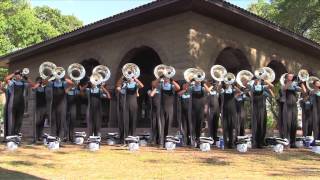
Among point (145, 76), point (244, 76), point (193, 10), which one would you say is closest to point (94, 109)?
point (244, 76)

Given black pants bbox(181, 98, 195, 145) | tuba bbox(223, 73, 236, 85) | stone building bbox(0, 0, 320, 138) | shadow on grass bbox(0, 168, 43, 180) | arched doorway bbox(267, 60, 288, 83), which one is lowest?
shadow on grass bbox(0, 168, 43, 180)

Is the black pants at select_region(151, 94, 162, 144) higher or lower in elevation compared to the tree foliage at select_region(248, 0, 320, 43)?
lower

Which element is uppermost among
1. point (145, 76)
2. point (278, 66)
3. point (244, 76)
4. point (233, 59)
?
point (233, 59)

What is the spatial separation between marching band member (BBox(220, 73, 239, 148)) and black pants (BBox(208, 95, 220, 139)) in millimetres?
277

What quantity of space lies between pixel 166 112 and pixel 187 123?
63cm

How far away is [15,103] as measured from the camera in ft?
44.4

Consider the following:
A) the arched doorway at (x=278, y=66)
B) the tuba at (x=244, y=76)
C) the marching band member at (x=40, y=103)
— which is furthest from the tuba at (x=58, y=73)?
the arched doorway at (x=278, y=66)

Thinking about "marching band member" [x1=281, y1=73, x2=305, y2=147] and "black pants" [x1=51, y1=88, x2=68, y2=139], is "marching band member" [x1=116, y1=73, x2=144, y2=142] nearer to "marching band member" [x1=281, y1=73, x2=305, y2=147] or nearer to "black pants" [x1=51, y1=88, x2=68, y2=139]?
"black pants" [x1=51, y1=88, x2=68, y2=139]

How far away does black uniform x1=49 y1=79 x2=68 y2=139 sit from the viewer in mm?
13852

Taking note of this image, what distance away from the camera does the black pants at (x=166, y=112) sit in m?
13.3

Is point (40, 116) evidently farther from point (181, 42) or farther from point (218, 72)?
point (181, 42)

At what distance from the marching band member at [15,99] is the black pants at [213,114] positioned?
5.00m

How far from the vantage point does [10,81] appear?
1349 cm

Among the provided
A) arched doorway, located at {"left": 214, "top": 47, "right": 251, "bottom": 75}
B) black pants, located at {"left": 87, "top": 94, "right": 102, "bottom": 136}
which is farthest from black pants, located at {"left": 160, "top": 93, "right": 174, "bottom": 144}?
arched doorway, located at {"left": 214, "top": 47, "right": 251, "bottom": 75}
